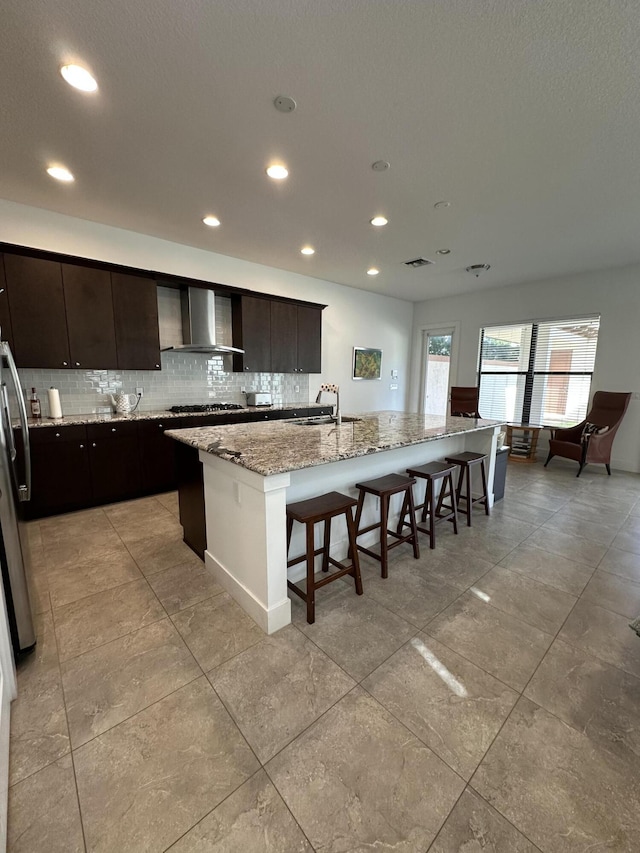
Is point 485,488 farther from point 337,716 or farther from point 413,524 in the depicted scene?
point 337,716

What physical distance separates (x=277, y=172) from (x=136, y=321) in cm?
218

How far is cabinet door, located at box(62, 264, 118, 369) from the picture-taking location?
10.9 feet

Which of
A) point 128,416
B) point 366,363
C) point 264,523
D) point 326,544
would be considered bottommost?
point 326,544

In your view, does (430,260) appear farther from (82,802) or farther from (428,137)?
(82,802)

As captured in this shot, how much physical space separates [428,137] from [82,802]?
3482 mm

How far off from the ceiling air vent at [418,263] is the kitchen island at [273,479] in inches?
102

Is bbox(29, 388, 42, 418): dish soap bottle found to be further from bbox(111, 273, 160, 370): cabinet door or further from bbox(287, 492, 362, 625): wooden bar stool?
bbox(287, 492, 362, 625): wooden bar stool

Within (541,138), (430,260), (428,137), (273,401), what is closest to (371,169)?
(428,137)

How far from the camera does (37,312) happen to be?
3166 mm

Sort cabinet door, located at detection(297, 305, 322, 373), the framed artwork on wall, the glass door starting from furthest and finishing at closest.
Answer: the glass door, the framed artwork on wall, cabinet door, located at detection(297, 305, 322, 373)

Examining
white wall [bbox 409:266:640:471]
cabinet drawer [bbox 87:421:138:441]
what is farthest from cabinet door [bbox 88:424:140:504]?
white wall [bbox 409:266:640:471]

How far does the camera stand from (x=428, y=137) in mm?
2143

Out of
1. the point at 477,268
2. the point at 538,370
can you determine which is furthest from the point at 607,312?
the point at 477,268

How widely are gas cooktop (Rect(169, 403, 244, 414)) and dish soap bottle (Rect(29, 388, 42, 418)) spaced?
1226 mm
